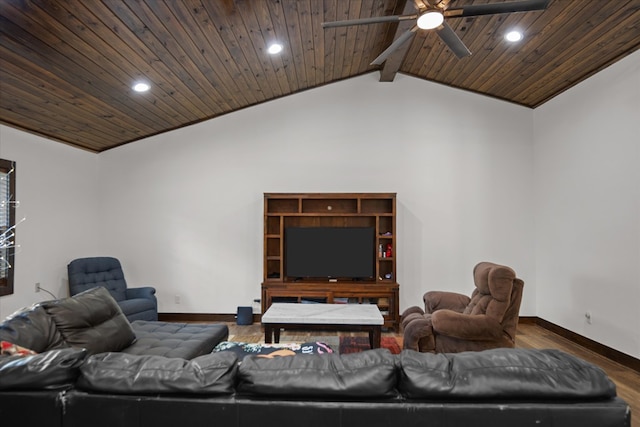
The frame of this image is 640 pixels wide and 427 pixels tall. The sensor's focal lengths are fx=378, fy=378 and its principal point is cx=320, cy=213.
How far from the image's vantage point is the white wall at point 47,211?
434 cm

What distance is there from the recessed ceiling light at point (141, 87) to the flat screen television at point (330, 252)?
250 cm

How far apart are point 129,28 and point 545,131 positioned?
5.18m

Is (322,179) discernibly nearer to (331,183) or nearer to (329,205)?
(331,183)

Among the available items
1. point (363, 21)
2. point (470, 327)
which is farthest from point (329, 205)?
point (363, 21)

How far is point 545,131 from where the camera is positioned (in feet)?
17.3

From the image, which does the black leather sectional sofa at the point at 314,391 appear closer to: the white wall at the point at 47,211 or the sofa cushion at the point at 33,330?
the sofa cushion at the point at 33,330

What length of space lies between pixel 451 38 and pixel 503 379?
8.29 feet

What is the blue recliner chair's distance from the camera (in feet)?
15.3

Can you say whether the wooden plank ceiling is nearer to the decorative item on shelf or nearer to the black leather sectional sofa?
the decorative item on shelf

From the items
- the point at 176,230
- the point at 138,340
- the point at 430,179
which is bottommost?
the point at 138,340

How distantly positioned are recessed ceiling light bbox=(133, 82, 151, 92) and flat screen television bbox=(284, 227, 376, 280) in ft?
8.20

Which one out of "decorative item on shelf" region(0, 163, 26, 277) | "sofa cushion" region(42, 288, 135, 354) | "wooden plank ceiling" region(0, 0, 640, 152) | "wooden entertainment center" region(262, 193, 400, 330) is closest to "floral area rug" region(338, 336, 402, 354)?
"wooden entertainment center" region(262, 193, 400, 330)

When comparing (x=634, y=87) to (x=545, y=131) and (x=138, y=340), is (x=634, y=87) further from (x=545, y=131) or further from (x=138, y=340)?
(x=138, y=340)

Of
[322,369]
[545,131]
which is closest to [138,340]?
[322,369]
